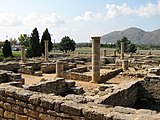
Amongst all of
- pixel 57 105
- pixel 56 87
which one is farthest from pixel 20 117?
pixel 56 87

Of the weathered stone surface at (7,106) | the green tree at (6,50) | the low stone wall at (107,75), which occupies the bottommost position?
the low stone wall at (107,75)

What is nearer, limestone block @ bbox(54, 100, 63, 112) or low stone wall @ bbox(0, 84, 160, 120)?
low stone wall @ bbox(0, 84, 160, 120)

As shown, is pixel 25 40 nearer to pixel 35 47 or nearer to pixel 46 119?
pixel 35 47

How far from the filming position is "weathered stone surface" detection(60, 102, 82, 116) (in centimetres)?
556

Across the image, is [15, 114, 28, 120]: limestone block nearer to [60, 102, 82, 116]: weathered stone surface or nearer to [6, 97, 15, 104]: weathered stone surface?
[6, 97, 15, 104]: weathered stone surface

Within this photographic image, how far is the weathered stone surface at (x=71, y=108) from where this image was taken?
5558mm

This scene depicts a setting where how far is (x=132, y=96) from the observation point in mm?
11477

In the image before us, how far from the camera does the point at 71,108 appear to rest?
18.6ft

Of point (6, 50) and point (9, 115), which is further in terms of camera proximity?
point (6, 50)

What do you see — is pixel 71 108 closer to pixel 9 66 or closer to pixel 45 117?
pixel 45 117

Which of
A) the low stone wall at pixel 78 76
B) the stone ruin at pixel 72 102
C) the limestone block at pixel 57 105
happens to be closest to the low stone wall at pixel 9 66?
the low stone wall at pixel 78 76

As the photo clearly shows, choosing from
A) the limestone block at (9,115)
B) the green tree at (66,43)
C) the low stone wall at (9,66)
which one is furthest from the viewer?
the green tree at (66,43)

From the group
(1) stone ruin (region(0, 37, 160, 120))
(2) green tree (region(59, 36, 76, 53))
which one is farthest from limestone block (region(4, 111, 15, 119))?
(2) green tree (region(59, 36, 76, 53))

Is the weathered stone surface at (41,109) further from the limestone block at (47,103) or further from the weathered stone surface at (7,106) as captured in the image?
the weathered stone surface at (7,106)
